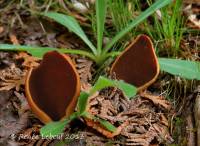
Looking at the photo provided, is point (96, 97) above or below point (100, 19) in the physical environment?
below

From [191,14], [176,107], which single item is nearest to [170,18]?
[191,14]

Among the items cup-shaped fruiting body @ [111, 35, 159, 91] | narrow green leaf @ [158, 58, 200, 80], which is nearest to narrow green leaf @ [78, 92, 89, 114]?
cup-shaped fruiting body @ [111, 35, 159, 91]

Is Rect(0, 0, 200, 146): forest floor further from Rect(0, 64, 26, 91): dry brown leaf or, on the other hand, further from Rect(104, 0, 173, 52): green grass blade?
Rect(104, 0, 173, 52): green grass blade

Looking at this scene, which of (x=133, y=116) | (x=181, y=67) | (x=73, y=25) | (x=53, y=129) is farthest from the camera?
(x=73, y=25)

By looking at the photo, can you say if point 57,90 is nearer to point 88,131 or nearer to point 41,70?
point 41,70

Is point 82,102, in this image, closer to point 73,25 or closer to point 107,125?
point 107,125

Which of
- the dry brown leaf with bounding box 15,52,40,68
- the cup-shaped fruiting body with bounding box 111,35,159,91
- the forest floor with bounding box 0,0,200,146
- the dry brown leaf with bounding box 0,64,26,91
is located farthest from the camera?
the dry brown leaf with bounding box 15,52,40,68

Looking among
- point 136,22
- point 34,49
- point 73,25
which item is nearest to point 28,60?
point 34,49
